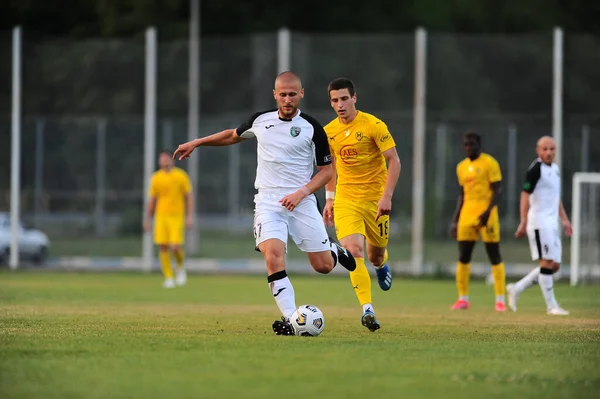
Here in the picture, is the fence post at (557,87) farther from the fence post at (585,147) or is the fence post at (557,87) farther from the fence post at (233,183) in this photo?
the fence post at (233,183)

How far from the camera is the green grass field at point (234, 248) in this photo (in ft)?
85.6

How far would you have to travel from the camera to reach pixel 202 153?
2781cm

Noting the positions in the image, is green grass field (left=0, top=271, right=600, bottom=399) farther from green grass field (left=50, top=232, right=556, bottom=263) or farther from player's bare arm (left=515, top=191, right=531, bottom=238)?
green grass field (left=50, top=232, right=556, bottom=263)

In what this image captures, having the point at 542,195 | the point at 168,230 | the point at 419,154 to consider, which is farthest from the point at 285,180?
the point at 419,154

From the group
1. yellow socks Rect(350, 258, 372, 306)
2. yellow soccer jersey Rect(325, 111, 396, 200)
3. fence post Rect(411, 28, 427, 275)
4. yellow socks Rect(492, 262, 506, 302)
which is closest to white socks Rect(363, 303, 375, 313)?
yellow socks Rect(350, 258, 372, 306)

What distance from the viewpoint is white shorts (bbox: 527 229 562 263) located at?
15586mm

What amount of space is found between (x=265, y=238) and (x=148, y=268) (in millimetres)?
16887

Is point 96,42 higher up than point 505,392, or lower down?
higher up

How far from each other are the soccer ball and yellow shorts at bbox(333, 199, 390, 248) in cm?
182

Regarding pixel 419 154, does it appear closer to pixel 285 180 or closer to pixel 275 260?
pixel 285 180

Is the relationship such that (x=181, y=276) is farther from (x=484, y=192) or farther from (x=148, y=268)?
(x=484, y=192)

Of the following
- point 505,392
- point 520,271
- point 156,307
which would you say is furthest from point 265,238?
point 520,271

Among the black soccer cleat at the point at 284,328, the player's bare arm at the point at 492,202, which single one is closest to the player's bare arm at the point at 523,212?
the player's bare arm at the point at 492,202

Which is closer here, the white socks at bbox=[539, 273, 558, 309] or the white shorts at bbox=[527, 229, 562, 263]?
the white socks at bbox=[539, 273, 558, 309]
